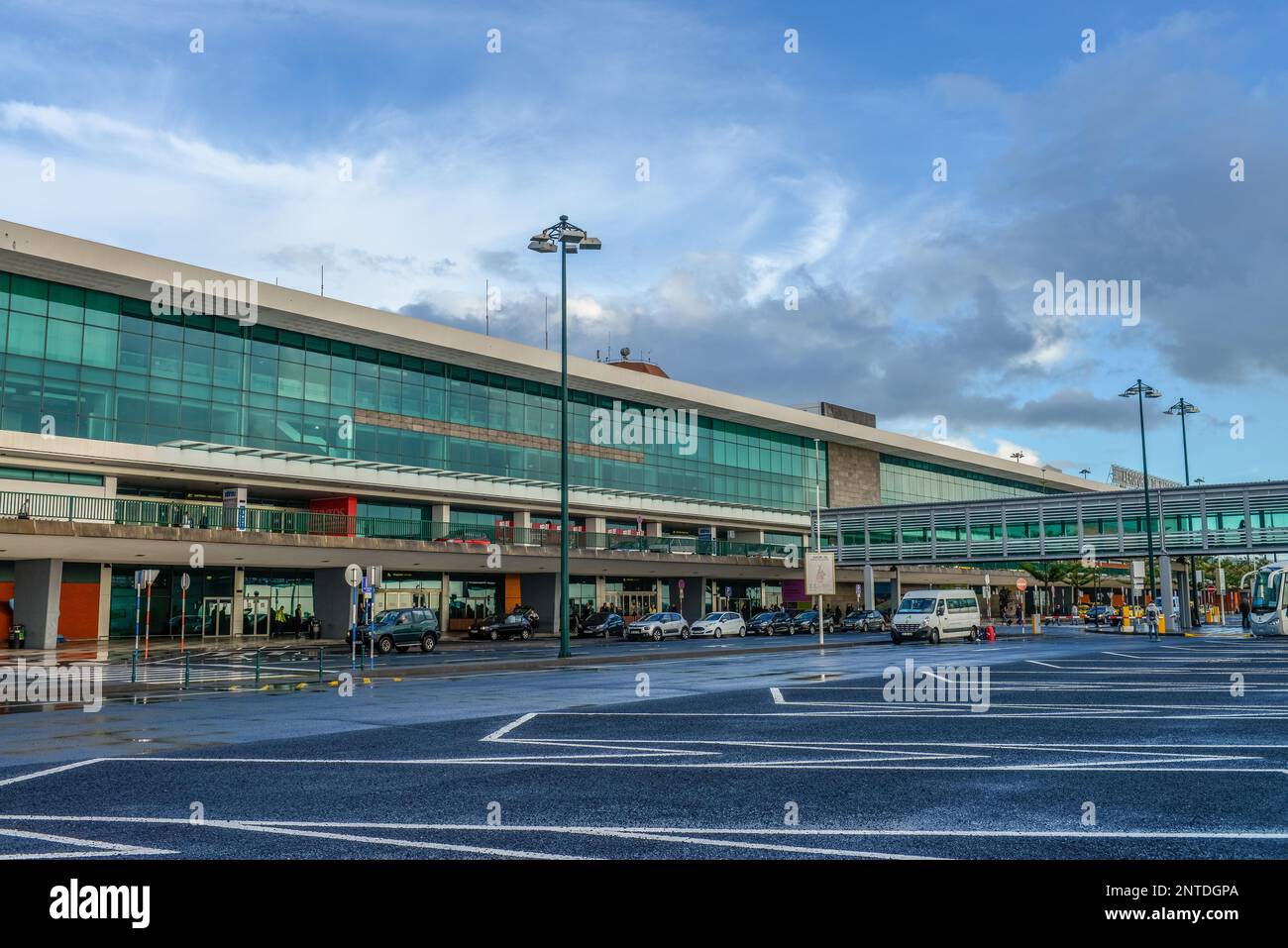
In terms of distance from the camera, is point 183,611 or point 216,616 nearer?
point 183,611

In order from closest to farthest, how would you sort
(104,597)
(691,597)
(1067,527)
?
1. (104,597)
2. (1067,527)
3. (691,597)

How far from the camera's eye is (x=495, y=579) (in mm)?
61875

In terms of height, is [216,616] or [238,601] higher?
[238,601]

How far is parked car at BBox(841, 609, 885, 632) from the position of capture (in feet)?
198

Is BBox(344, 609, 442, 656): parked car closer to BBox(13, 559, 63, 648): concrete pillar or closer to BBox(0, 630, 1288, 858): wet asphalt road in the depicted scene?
BBox(13, 559, 63, 648): concrete pillar

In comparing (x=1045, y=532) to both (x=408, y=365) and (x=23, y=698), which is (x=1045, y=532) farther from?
(x=23, y=698)

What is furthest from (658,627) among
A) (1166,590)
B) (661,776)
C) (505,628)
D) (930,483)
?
(930,483)

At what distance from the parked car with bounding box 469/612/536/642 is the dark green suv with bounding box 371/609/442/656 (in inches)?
452

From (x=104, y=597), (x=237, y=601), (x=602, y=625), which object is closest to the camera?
(x=104, y=597)

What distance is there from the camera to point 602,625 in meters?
56.2

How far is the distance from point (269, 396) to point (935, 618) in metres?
31.9

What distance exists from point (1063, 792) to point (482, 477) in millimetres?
49899

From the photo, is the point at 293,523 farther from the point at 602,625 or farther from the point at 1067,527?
the point at 1067,527
